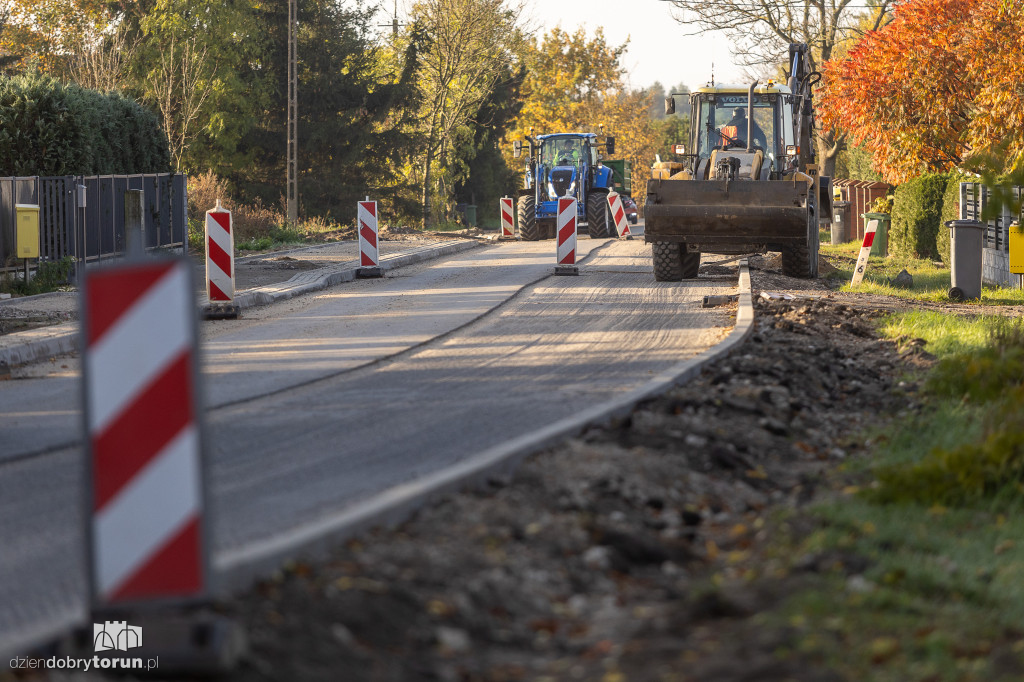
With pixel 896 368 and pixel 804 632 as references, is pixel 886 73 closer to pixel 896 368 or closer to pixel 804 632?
pixel 896 368

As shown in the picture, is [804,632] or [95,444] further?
[804,632]

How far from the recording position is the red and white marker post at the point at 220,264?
44.8 feet

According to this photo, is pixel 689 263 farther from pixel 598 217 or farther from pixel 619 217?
pixel 598 217

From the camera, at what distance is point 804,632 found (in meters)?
3.59

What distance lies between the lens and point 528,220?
105 feet

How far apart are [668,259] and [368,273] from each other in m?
5.69

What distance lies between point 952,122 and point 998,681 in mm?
20987

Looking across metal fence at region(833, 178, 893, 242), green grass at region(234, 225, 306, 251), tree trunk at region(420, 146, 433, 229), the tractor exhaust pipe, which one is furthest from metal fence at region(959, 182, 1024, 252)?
tree trunk at region(420, 146, 433, 229)

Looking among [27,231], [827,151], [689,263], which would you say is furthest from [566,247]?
[827,151]

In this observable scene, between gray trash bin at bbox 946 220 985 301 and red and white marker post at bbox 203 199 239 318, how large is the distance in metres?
10.4

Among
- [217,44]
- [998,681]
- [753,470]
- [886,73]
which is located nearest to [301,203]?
[217,44]

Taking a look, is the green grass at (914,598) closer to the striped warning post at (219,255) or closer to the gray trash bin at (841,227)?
the striped warning post at (219,255)

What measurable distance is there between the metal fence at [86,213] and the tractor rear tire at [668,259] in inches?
368

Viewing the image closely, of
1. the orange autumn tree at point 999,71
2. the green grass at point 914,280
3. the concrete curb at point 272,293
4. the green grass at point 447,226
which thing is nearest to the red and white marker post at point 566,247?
the concrete curb at point 272,293
